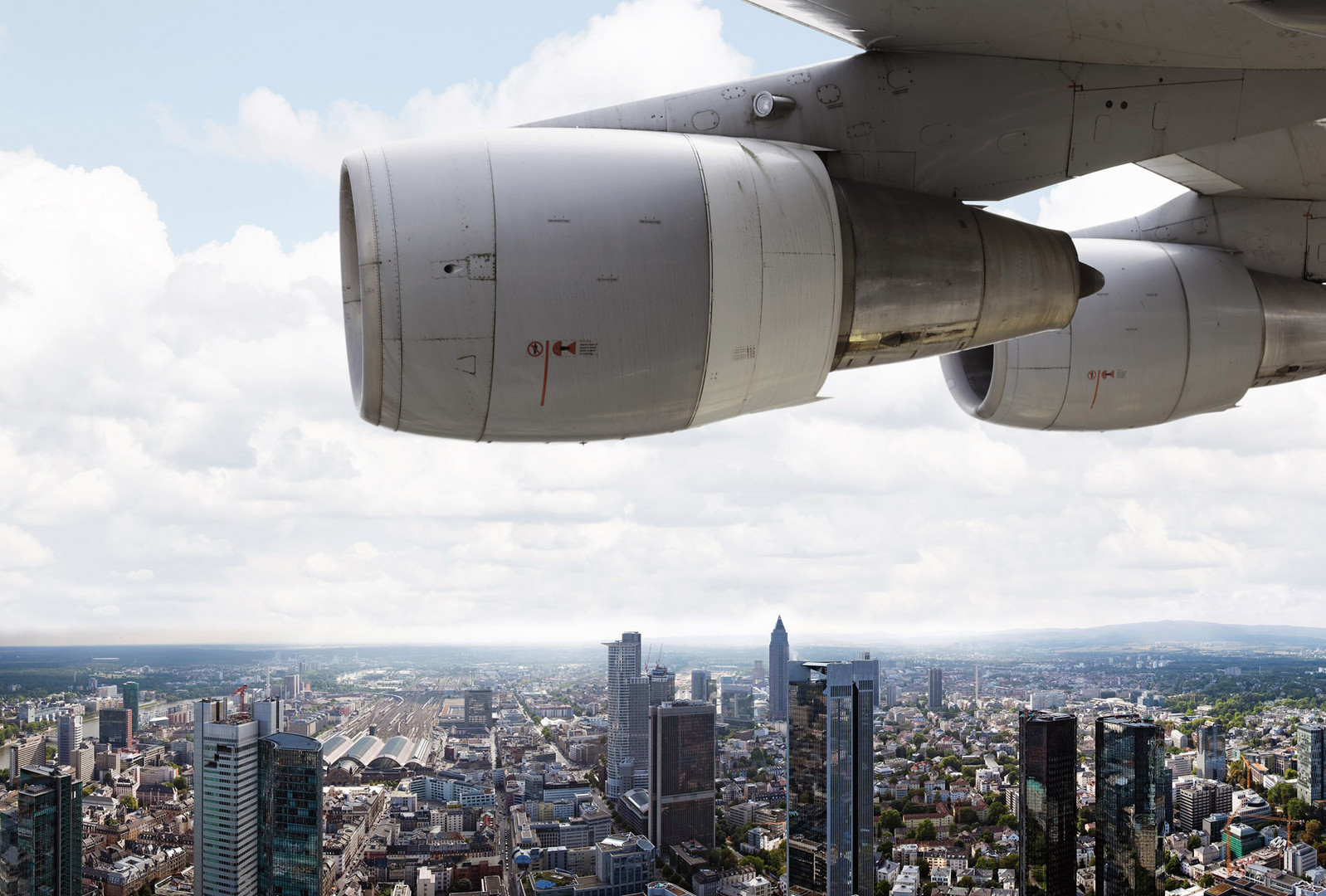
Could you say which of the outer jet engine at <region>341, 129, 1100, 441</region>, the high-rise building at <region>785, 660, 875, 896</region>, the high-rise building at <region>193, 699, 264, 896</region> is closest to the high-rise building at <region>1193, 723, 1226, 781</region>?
the high-rise building at <region>785, 660, 875, 896</region>

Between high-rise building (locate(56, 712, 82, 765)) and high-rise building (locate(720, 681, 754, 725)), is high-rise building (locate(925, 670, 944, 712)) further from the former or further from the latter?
high-rise building (locate(56, 712, 82, 765))

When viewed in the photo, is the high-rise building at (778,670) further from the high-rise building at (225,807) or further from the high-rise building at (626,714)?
the high-rise building at (225,807)

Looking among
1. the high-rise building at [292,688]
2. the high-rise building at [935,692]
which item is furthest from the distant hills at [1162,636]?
the high-rise building at [292,688]

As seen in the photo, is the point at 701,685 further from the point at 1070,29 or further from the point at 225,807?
the point at 1070,29

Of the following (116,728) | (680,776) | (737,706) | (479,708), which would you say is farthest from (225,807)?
(737,706)

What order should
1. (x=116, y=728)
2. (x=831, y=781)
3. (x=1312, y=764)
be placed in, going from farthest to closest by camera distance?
1. (x=116, y=728)
2. (x=1312, y=764)
3. (x=831, y=781)

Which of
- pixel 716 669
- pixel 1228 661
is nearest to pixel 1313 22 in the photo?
pixel 716 669

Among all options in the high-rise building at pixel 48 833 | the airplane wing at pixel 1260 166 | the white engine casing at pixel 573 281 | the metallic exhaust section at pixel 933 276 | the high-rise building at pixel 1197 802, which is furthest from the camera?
the high-rise building at pixel 1197 802
